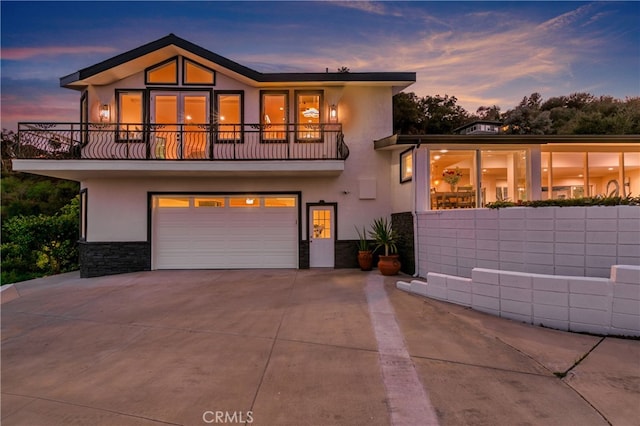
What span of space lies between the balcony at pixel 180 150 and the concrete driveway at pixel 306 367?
4.22 metres

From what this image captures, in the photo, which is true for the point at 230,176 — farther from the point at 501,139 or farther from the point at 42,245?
the point at 42,245

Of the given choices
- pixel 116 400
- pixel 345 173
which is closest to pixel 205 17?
pixel 345 173

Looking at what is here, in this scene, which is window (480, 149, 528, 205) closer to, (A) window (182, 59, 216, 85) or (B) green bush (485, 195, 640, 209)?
(B) green bush (485, 195, 640, 209)

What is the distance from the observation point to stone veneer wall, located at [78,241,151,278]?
10.1 m

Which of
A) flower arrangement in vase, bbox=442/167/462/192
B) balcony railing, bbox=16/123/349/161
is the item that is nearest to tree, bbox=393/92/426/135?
flower arrangement in vase, bbox=442/167/462/192

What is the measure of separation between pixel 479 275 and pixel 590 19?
1696cm

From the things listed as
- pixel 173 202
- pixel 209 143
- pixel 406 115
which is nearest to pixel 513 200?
pixel 209 143

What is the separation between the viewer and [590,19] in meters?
14.9

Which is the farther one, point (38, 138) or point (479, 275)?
point (38, 138)

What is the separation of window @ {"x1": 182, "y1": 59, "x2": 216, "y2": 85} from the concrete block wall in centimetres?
968

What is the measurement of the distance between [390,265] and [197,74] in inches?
340

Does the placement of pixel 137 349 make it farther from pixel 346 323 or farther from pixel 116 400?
pixel 346 323

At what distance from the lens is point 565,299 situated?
4.62 m

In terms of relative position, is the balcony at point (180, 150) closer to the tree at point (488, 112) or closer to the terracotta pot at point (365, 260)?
the terracotta pot at point (365, 260)
